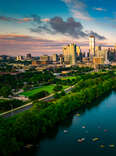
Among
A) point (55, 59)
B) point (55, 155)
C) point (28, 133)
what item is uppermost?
point (55, 59)

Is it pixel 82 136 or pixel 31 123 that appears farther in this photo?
pixel 82 136

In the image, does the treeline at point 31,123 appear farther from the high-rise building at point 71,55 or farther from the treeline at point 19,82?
the high-rise building at point 71,55

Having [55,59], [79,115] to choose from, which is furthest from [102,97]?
[55,59]

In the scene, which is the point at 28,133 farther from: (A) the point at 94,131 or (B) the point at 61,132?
(A) the point at 94,131

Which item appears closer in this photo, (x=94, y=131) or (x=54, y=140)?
(x=54, y=140)

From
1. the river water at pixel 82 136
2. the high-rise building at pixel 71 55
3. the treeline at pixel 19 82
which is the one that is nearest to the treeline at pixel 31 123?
the river water at pixel 82 136

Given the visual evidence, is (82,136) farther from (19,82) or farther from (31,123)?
(19,82)

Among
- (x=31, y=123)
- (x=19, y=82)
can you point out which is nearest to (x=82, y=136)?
(x=31, y=123)

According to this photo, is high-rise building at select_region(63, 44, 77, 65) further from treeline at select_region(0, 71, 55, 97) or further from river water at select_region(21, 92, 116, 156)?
river water at select_region(21, 92, 116, 156)
